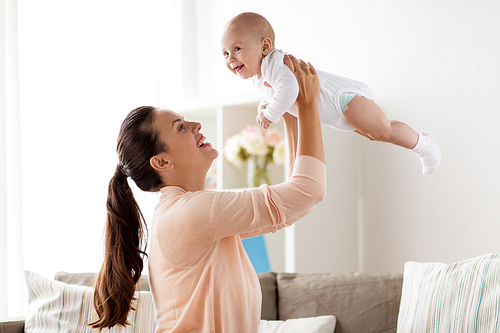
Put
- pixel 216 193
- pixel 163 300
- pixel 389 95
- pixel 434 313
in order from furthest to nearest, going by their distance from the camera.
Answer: pixel 389 95, pixel 434 313, pixel 163 300, pixel 216 193

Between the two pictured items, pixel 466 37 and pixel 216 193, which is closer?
pixel 216 193

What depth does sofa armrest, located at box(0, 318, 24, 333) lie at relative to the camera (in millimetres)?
1961

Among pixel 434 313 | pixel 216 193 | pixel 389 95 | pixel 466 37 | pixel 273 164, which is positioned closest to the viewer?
pixel 216 193

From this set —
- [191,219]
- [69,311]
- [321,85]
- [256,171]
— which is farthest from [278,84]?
[256,171]

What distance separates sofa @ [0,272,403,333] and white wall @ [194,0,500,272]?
46cm

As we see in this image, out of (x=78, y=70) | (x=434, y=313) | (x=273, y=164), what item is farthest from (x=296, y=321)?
(x=78, y=70)

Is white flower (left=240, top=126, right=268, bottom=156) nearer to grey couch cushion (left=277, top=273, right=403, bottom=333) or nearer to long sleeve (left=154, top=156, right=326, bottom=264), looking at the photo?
grey couch cushion (left=277, top=273, right=403, bottom=333)

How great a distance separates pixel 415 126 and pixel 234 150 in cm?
92

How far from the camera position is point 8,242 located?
267cm

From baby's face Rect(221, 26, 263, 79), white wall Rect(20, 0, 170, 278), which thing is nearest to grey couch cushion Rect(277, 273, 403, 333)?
baby's face Rect(221, 26, 263, 79)

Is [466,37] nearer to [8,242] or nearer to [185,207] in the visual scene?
[185,207]

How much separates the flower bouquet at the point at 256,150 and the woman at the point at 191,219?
1320mm

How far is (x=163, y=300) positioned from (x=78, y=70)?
2000 millimetres

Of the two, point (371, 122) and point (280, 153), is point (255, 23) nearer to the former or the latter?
point (371, 122)
